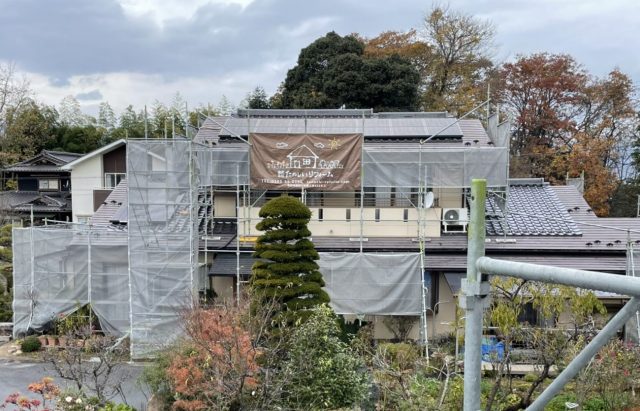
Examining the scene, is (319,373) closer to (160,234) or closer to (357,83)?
(160,234)

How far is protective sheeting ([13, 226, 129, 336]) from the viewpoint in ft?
44.0

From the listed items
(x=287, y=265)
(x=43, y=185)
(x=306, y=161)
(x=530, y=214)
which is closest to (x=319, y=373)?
(x=287, y=265)

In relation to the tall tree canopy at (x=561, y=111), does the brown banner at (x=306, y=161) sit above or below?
below

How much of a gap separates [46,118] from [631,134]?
40.9m

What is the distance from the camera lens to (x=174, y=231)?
1268 cm

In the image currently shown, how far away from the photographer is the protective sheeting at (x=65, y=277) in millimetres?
13406

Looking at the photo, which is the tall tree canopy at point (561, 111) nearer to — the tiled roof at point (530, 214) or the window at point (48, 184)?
the tiled roof at point (530, 214)

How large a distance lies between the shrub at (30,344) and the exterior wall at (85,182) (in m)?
13.9

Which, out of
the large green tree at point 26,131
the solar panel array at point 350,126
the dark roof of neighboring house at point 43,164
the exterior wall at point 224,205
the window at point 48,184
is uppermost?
the large green tree at point 26,131

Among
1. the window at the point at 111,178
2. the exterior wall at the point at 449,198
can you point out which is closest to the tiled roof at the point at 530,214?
the exterior wall at the point at 449,198

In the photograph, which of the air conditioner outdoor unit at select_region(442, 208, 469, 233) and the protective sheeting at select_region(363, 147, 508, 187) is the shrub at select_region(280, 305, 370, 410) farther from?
the air conditioner outdoor unit at select_region(442, 208, 469, 233)

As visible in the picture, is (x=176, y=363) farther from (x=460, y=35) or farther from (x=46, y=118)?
(x=46, y=118)

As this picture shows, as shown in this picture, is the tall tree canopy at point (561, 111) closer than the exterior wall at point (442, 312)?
No

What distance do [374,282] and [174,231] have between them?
5.57 m
